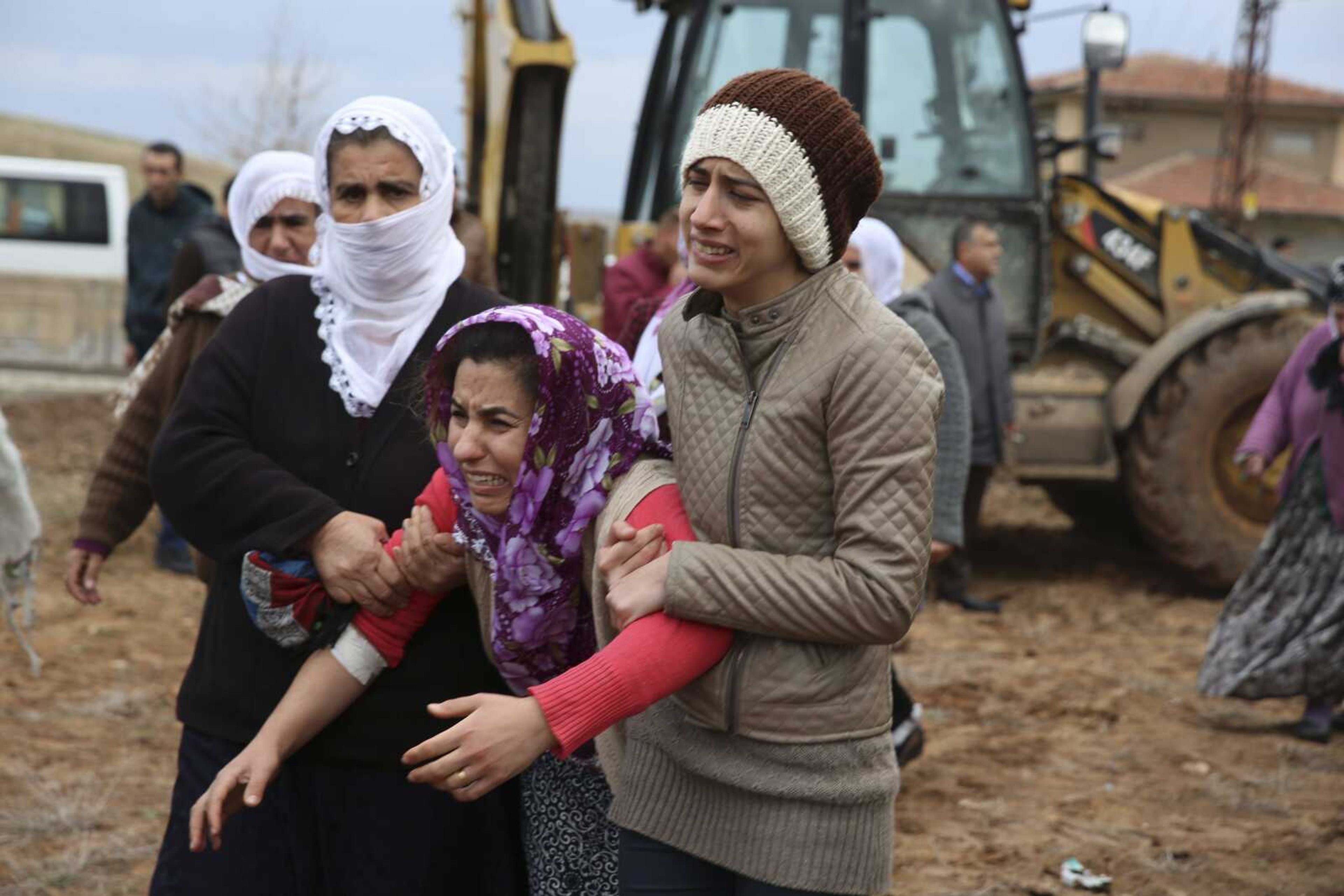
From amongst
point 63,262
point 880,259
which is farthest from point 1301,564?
point 63,262

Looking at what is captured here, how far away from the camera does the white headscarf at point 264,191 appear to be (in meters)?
3.75

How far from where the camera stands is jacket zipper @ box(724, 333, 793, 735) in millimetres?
Answer: 2074

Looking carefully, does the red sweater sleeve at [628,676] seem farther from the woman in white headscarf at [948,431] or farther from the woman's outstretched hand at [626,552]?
the woman in white headscarf at [948,431]

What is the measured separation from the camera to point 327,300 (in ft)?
9.04

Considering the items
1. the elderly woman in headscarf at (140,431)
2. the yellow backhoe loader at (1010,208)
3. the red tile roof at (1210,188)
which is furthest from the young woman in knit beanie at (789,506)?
the red tile roof at (1210,188)

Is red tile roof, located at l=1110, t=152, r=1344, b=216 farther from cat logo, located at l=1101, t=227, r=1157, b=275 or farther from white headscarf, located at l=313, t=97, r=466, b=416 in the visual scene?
white headscarf, located at l=313, t=97, r=466, b=416

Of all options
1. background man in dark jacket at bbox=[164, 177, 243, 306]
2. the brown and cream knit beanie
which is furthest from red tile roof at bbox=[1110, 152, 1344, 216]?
the brown and cream knit beanie

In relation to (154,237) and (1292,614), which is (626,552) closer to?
(1292,614)

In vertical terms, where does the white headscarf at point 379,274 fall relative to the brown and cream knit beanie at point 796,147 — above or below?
below

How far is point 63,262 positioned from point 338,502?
15204 mm

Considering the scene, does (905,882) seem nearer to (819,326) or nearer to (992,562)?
(819,326)

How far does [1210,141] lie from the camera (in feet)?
157

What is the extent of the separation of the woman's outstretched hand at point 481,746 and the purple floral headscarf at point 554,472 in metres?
0.38

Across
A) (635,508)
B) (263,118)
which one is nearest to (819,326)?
(635,508)
